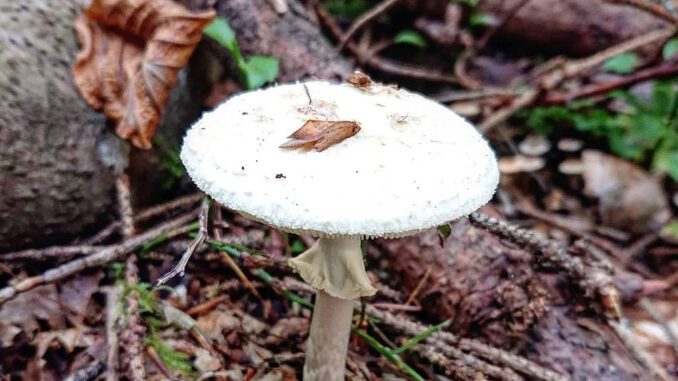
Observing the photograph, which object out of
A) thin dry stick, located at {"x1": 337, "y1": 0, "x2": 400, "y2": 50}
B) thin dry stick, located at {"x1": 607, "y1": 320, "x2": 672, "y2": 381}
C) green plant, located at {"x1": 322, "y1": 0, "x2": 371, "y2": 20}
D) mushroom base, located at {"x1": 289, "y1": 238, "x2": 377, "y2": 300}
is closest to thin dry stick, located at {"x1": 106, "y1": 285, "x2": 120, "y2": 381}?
mushroom base, located at {"x1": 289, "y1": 238, "x2": 377, "y2": 300}

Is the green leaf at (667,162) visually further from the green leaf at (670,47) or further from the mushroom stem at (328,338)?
the mushroom stem at (328,338)

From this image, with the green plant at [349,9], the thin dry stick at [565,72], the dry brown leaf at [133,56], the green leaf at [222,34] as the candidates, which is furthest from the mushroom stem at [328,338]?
the green plant at [349,9]

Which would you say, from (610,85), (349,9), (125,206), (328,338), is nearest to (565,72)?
(610,85)

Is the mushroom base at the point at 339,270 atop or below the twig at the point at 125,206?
atop

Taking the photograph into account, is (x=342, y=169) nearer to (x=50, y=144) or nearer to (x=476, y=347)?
(x=476, y=347)

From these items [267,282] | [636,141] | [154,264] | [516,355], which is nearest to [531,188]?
[636,141]

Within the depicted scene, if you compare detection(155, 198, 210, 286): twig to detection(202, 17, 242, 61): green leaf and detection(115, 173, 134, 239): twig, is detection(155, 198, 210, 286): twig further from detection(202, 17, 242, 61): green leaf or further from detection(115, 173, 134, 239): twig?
detection(202, 17, 242, 61): green leaf
